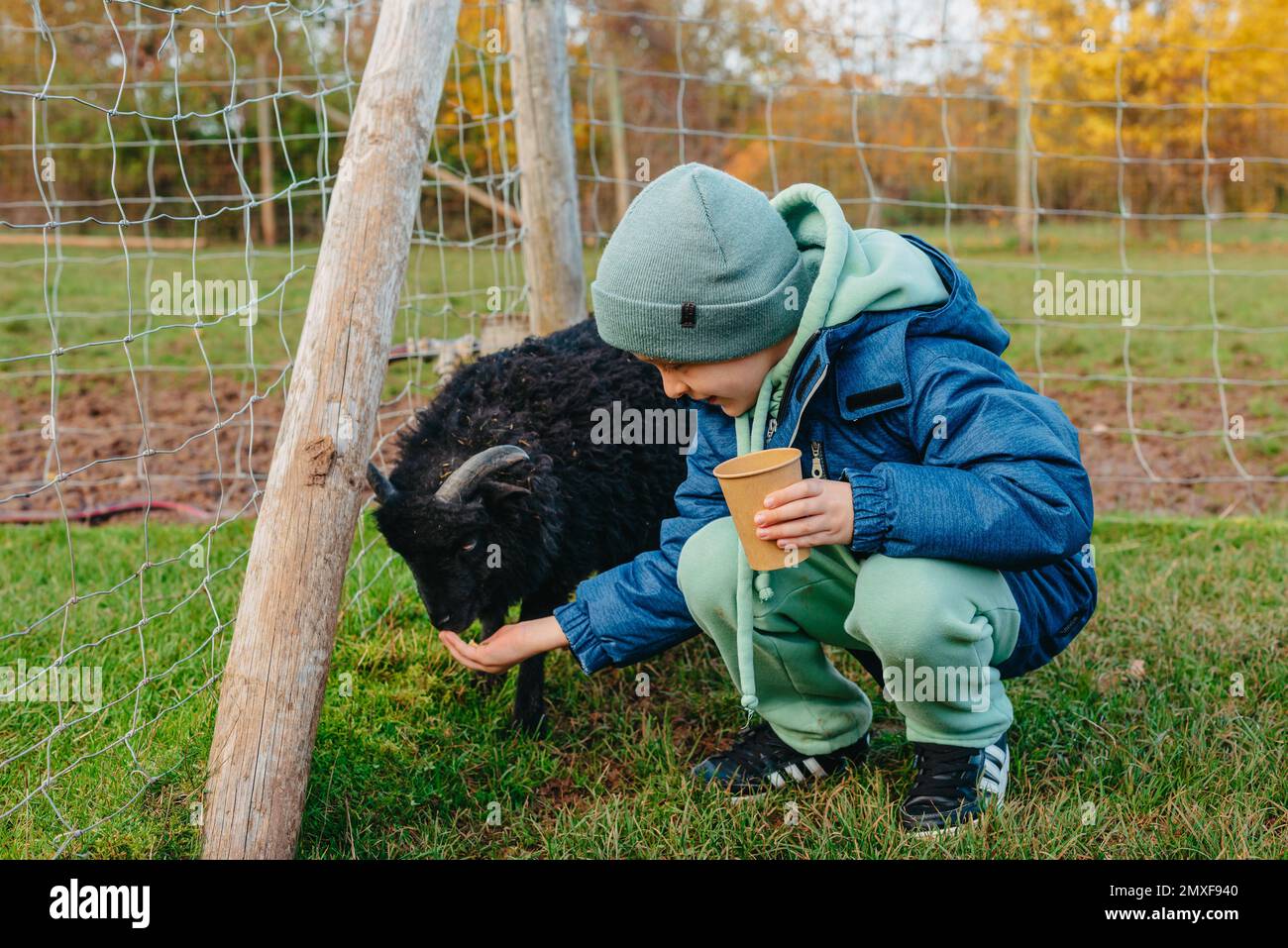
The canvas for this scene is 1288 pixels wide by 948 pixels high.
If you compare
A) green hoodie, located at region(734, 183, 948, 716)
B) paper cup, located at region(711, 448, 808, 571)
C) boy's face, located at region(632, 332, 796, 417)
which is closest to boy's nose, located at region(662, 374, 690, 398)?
boy's face, located at region(632, 332, 796, 417)

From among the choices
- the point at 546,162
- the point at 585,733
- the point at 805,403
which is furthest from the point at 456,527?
the point at 546,162

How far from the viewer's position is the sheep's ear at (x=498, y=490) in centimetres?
333

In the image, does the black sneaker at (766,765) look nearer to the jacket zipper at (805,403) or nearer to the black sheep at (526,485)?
the black sheep at (526,485)

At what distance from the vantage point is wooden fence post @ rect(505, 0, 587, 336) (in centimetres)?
470

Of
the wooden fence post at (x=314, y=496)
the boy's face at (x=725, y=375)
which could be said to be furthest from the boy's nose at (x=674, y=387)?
the wooden fence post at (x=314, y=496)

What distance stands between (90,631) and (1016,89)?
58.8 ft

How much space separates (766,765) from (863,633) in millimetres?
687

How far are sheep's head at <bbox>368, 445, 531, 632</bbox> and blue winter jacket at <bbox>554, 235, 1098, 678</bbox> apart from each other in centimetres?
57

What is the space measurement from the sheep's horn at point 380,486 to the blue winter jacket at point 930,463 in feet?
2.38

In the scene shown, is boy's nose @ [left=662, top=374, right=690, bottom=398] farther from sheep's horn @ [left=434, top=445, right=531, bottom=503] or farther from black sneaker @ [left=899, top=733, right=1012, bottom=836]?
black sneaker @ [left=899, top=733, right=1012, bottom=836]

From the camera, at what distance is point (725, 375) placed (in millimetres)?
2568

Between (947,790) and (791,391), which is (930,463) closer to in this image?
(791,391)

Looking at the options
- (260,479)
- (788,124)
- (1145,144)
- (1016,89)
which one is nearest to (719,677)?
(260,479)
